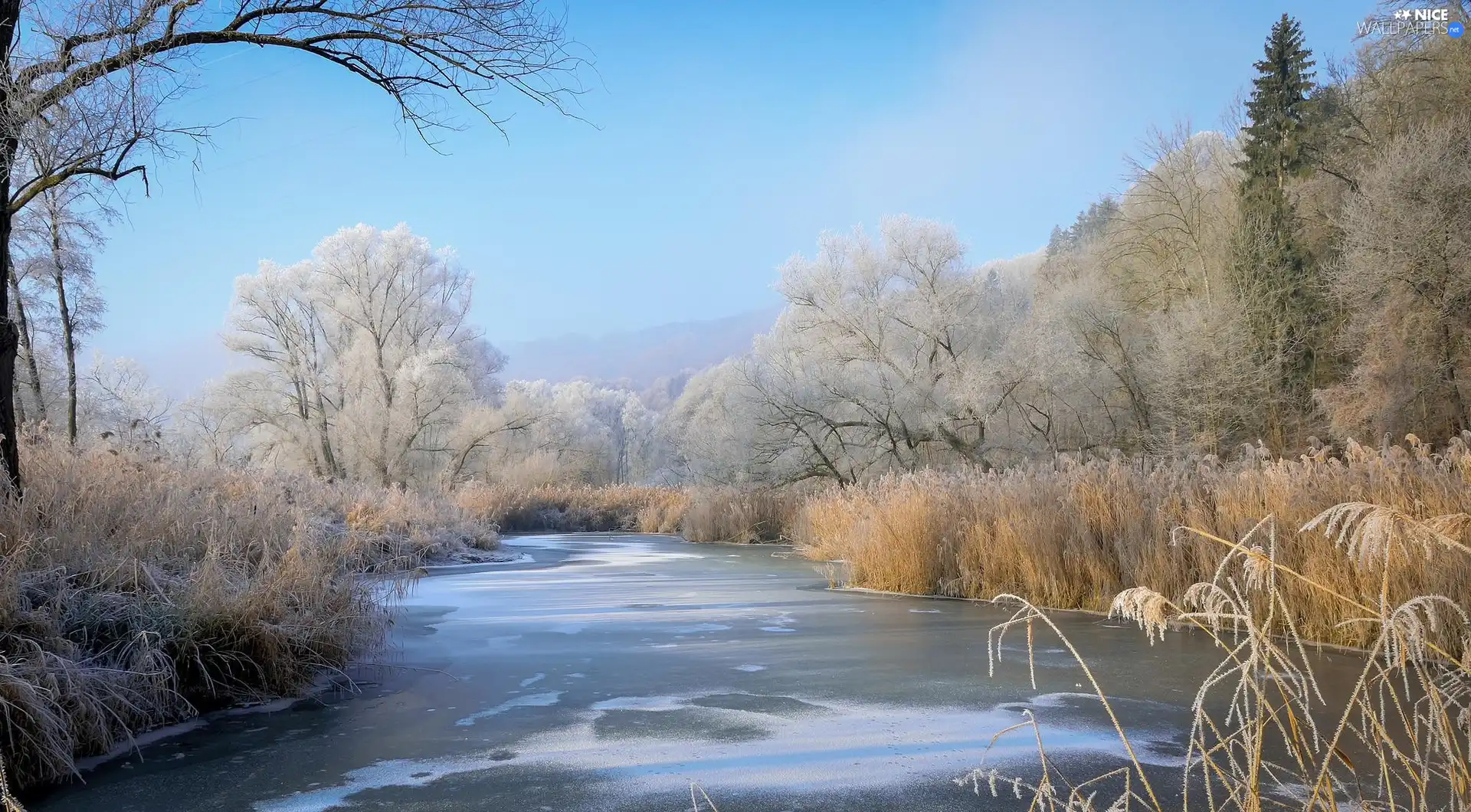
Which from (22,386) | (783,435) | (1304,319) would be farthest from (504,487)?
(1304,319)

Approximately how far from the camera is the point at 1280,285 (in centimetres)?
2328

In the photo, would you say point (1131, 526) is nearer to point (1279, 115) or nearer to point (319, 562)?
point (319, 562)

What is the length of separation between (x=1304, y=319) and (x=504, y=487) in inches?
805

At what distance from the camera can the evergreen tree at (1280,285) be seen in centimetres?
2275

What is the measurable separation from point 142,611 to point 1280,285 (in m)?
24.8

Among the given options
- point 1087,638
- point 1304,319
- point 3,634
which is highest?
→ point 1304,319

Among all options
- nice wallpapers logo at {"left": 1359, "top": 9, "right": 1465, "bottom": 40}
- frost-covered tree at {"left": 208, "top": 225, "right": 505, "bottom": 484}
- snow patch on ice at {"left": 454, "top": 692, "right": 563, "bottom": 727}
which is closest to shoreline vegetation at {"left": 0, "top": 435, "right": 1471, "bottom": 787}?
snow patch on ice at {"left": 454, "top": 692, "right": 563, "bottom": 727}

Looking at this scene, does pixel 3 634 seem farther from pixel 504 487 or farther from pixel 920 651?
pixel 504 487

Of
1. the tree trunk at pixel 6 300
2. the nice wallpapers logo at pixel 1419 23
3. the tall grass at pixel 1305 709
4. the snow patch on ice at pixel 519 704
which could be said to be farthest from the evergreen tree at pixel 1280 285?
the tree trunk at pixel 6 300

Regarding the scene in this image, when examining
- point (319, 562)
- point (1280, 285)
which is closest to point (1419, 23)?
point (1280, 285)

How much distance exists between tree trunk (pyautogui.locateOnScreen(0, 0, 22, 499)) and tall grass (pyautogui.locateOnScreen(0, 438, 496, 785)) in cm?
24

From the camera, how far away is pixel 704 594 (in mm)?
9422

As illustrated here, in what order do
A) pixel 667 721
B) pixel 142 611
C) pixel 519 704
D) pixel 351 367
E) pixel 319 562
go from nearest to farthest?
pixel 667 721 < pixel 142 611 < pixel 519 704 < pixel 319 562 < pixel 351 367

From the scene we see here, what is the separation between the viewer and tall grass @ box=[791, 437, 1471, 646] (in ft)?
19.9
